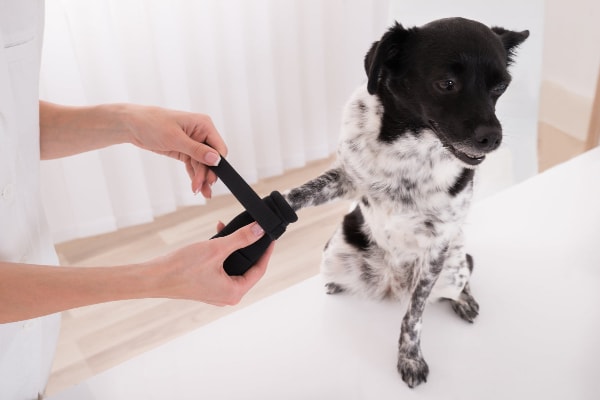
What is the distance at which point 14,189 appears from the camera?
0.99 meters

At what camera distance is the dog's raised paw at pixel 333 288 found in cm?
137

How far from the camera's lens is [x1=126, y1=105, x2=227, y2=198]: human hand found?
113cm

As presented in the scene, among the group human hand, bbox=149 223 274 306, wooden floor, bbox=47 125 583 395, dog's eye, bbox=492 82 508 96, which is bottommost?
wooden floor, bbox=47 125 583 395

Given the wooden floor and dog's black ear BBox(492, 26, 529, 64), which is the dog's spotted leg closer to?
dog's black ear BBox(492, 26, 529, 64)

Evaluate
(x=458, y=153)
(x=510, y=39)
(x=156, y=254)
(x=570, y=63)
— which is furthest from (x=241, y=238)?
(x=570, y=63)

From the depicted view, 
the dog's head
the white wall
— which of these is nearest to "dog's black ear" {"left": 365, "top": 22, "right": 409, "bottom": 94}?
the dog's head

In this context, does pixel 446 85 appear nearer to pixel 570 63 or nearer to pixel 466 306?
pixel 466 306

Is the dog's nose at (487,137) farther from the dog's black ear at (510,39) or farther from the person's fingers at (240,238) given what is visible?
the person's fingers at (240,238)

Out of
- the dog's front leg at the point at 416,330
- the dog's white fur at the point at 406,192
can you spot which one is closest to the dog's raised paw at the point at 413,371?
the dog's front leg at the point at 416,330

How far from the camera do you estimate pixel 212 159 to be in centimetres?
108

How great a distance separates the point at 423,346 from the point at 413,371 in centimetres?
10

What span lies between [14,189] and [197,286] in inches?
14.9

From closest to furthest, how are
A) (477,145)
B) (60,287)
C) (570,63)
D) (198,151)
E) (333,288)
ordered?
1. (60,287)
2. (477,145)
3. (198,151)
4. (333,288)
5. (570,63)

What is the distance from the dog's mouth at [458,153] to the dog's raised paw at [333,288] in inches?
18.3
